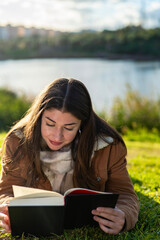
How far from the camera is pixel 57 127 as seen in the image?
2.11 metres

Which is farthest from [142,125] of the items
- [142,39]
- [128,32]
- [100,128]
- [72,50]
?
[128,32]

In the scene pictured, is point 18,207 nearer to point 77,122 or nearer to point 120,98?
point 77,122

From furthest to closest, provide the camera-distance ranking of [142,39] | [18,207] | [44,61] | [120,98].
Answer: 1. [142,39]
2. [44,61]
3. [120,98]
4. [18,207]

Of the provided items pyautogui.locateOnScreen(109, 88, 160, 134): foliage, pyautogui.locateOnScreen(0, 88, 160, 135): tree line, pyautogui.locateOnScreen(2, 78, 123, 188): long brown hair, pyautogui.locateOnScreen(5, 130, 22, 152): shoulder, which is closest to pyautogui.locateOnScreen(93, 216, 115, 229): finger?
pyautogui.locateOnScreen(2, 78, 123, 188): long brown hair

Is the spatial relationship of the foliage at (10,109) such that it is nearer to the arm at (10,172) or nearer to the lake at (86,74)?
the lake at (86,74)

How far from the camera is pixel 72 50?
25.2 m

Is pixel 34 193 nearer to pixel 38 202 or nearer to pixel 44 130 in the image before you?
pixel 38 202

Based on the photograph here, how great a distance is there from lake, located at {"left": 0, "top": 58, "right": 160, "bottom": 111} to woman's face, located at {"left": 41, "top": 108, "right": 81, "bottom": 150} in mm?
9416

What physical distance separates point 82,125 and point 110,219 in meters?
0.66

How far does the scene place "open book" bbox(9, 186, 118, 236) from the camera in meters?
1.80

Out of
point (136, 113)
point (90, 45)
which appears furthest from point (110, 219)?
point (90, 45)

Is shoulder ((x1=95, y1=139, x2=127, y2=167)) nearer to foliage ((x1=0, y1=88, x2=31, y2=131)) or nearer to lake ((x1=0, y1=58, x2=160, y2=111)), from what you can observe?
foliage ((x1=0, y1=88, x2=31, y2=131))

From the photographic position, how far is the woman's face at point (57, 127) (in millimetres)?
2098

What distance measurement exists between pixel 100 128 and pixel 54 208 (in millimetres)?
774
